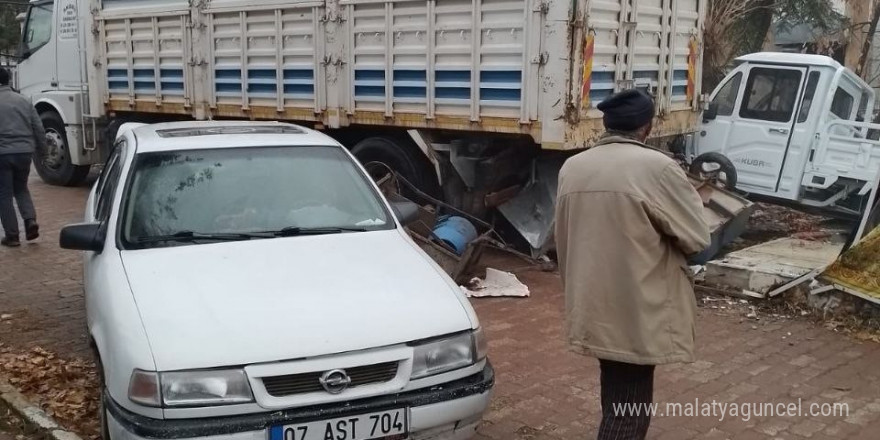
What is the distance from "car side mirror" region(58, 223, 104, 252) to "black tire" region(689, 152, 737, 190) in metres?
7.07

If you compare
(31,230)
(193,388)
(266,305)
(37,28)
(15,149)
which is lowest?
(31,230)

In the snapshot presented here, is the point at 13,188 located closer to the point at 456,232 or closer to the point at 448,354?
the point at 456,232

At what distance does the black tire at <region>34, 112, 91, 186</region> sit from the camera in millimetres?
12469

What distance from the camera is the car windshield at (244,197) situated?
416 cm

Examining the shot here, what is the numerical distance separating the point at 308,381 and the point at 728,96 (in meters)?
8.45

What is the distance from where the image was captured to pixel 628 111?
10.1ft

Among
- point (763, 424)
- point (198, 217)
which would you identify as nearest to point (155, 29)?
point (198, 217)

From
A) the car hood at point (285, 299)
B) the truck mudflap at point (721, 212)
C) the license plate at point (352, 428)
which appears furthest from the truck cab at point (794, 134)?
the license plate at point (352, 428)

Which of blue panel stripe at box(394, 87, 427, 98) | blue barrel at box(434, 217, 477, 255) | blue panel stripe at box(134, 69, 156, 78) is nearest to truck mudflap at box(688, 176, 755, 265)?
blue barrel at box(434, 217, 477, 255)

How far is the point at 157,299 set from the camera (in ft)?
11.4

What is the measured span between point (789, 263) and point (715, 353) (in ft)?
6.90

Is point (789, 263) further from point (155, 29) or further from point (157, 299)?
point (155, 29)

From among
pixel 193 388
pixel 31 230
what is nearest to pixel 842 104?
pixel 193 388

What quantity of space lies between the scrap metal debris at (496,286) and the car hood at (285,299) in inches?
101
